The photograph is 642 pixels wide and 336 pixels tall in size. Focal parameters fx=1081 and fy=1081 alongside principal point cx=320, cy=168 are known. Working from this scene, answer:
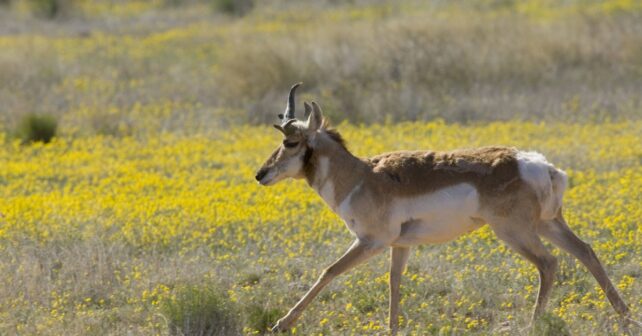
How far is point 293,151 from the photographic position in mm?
8727

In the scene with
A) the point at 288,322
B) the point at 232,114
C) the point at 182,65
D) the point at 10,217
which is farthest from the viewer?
the point at 182,65

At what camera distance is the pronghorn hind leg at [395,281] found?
28.9 feet

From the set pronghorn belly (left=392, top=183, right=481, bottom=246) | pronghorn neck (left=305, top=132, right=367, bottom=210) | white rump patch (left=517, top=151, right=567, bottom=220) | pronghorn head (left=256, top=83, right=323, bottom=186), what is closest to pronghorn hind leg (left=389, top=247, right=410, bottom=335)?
pronghorn belly (left=392, top=183, right=481, bottom=246)

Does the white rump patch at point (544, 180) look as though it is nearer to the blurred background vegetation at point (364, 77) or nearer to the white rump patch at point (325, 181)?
the white rump patch at point (325, 181)

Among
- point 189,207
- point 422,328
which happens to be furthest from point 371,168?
point 189,207

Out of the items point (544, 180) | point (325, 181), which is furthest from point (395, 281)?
point (544, 180)

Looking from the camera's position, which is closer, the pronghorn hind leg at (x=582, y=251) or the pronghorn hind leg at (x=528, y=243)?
the pronghorn hind leg at (x=528, y=243)

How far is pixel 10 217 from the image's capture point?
12.0 metres

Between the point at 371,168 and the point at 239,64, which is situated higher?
the point at 371,168

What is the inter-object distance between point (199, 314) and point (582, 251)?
311 centimetres

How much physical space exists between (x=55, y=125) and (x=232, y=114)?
11.1 ft

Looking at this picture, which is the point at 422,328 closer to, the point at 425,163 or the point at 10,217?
the point at 425,163

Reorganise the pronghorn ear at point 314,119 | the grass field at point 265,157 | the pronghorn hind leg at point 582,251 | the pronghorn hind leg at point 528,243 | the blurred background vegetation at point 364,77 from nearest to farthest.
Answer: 1. the pronghorn hind leg at point 528,243
2. the pronghorn hind leg at point 582,251
3. the pronghorn ear at point 314,119
4. the grass field at point 265,157
5. the blurred background vegetation at point 364,77

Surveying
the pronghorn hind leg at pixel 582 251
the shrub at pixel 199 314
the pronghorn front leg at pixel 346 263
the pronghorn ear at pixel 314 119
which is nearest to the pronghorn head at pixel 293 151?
the pronghorn ear at pixel 314 119
